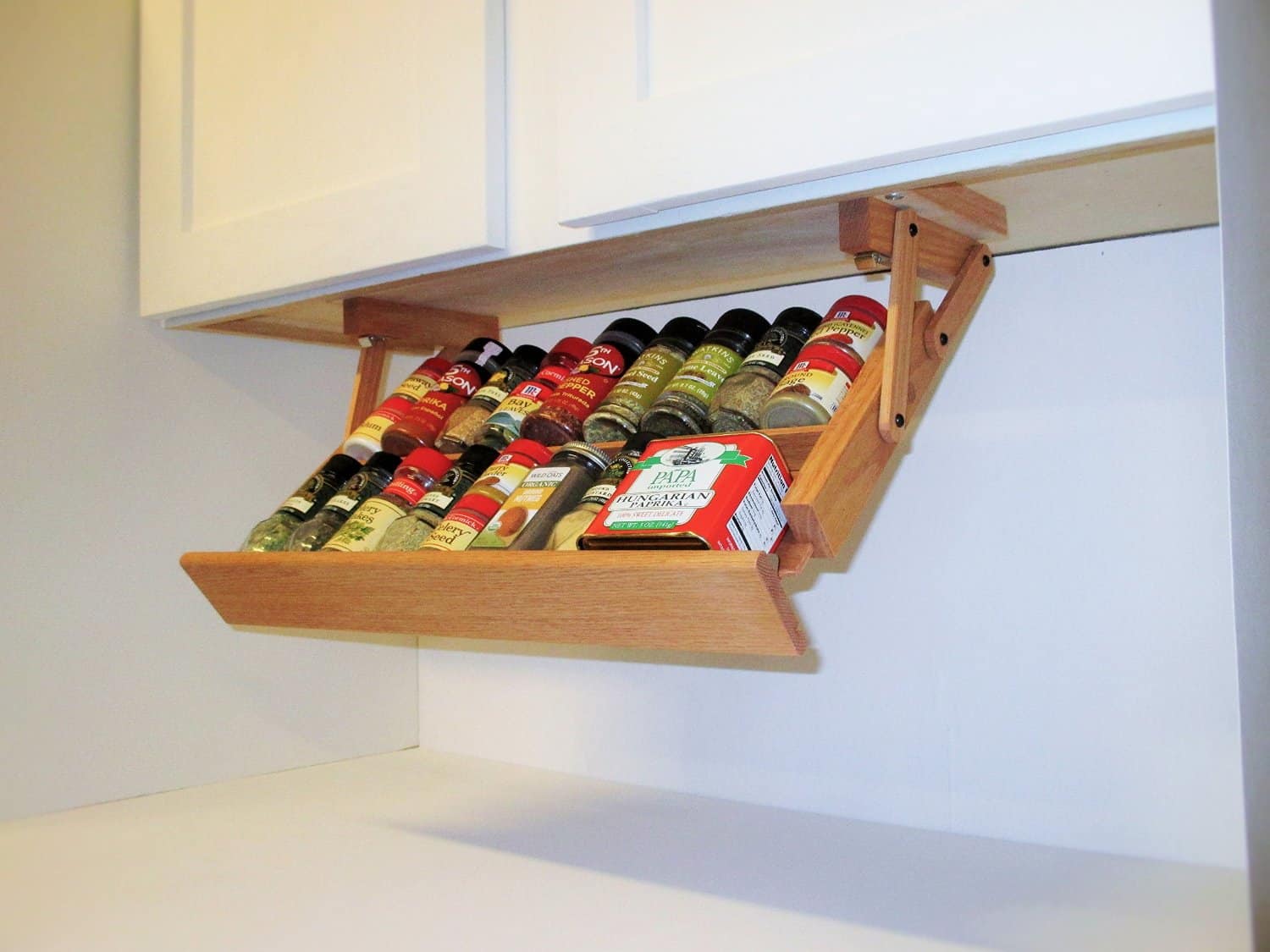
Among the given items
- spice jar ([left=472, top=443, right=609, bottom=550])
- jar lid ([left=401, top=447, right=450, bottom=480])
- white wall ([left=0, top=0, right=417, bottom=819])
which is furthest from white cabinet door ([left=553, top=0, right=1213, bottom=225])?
white wall ([left=0, top=0, right=417, bottom=819])

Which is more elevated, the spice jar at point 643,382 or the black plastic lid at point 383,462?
the spice jar at point 643,382

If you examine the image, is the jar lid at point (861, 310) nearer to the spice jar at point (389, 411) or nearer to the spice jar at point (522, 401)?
the spice jar at point (522, 401)

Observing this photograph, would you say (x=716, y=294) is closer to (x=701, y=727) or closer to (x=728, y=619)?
(x=701, y=727)

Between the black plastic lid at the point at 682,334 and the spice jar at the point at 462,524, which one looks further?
the black plastic lid at the point at 682,334

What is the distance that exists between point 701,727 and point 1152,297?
2.39ft

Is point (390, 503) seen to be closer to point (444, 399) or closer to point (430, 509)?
point (430, 509)

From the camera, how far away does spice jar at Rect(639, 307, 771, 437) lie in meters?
1.04

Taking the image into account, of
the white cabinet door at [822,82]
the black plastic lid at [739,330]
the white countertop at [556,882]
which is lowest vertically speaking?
the white countertop at [556,882]

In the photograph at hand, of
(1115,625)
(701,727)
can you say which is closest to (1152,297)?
(1115,625)

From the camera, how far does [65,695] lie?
4.54 feet

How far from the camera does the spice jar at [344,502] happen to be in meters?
1.18

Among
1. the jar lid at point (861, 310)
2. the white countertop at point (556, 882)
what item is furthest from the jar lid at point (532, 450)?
the white countertop at point (556, 882)

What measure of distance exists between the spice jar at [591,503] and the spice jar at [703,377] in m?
0.03

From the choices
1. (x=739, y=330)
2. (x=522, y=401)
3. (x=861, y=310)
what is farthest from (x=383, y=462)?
(x=861, y=310)
